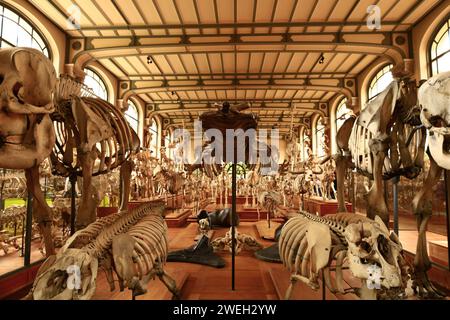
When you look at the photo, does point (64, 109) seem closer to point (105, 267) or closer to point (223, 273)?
point (105, 267)

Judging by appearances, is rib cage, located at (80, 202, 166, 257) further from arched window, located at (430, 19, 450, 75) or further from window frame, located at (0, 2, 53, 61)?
arched window, located at (430, 19, 450, 75)

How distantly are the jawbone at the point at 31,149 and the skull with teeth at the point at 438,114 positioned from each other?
3314 mm

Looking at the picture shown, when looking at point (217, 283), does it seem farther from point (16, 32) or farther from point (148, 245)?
point (16, 32)

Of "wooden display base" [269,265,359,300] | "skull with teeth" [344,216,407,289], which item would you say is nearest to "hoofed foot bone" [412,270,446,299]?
"wooden display base" [269,265,359,300]

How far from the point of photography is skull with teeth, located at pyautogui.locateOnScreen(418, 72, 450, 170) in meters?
2.09

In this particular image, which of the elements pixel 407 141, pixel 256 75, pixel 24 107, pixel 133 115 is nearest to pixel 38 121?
pixel 24 107

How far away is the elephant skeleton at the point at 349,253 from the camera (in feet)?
5.01

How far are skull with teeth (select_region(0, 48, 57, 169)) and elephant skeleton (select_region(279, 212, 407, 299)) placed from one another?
2340 millimetres

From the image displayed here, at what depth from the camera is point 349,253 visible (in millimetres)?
1685

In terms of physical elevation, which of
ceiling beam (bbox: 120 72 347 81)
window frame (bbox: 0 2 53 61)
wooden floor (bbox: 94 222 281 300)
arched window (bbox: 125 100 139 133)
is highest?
ceiling beam (bbox: 120 72 347 81)

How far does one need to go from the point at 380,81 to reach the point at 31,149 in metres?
11.7

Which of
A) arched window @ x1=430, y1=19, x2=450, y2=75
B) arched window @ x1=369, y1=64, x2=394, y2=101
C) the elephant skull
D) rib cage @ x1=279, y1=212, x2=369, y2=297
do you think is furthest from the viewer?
arched window @ x1=369, y1=64, x2=394, y2=101

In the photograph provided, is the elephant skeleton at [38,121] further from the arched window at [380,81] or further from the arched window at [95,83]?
the arched window at [380,81]

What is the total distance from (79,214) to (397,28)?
31.6 ft
